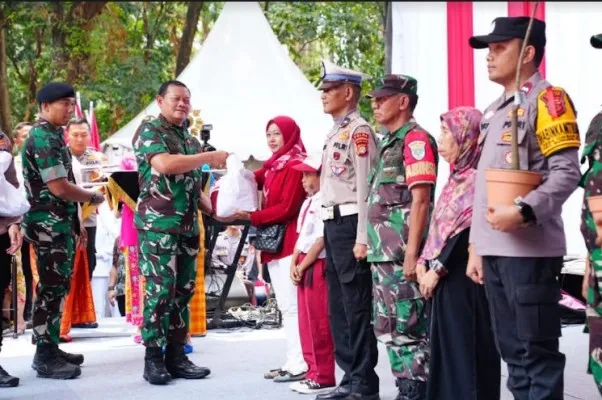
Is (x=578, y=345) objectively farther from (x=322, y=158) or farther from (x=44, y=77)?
(x=44, y=77)

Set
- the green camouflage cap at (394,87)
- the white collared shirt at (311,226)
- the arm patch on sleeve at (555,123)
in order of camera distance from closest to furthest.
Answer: the arm patch on sleeve at (555,123) < the green camouflage cap at (394,87) < the white collared shirt at (311,226)

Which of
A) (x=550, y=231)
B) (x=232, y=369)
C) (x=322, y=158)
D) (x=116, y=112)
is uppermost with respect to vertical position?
(x=116, y=112)

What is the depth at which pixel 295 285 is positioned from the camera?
5.75m

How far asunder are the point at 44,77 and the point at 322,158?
1384cm

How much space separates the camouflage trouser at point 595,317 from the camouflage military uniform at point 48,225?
3.65 meters

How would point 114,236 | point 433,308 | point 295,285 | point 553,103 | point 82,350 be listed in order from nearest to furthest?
point 553,103 → point 433,308 → point 295,285 → point 82,350 → point 114,236

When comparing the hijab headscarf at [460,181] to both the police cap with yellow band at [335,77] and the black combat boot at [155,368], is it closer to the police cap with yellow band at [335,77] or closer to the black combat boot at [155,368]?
the police cap with yellow band at [335,77]

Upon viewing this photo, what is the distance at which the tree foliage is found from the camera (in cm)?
1781

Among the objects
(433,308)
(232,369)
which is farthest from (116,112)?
(433,308)

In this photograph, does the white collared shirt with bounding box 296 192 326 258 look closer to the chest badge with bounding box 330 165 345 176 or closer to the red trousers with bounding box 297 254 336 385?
the red trousers with bounding box 297 254 336 385

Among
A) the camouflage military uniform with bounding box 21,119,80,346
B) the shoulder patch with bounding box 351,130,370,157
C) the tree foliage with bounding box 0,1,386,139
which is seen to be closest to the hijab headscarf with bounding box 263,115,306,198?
the shoulder patch with bounding box 351,130,370,157

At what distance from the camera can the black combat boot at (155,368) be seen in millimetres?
5884

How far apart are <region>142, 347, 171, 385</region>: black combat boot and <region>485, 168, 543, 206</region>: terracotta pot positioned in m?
3.07

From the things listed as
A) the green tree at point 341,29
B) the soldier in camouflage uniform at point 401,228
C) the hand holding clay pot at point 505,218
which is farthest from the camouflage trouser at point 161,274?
the green tree at point 341,29
